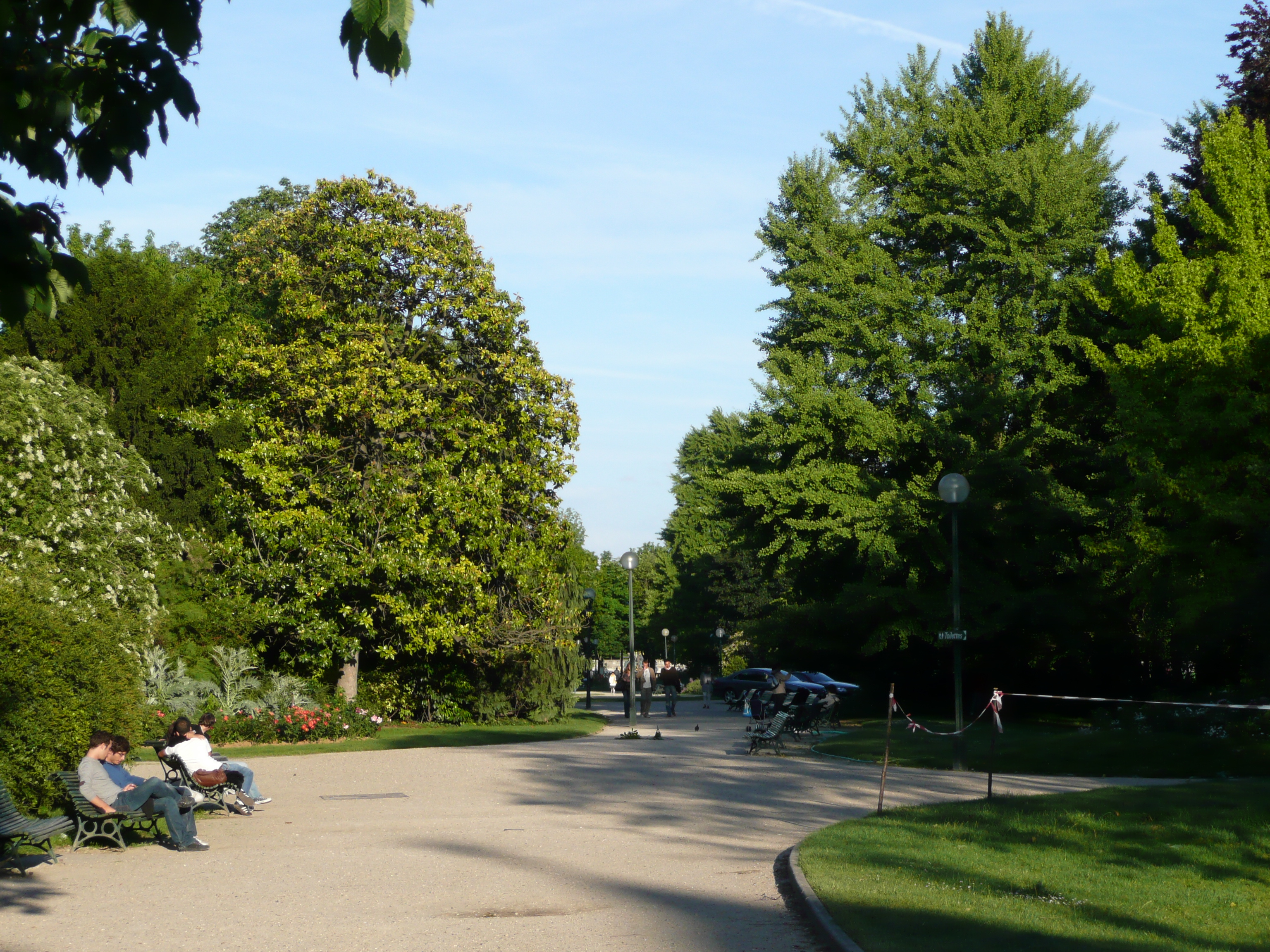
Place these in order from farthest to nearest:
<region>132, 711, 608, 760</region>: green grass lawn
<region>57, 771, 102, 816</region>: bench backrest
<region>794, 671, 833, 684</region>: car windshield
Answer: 1. <region>794, 671, 833, 684</region>: car windshield
2. <region>132, 711, 608, 760</region>: green grass lawn
3. <region>57, 771, 102, 816</region>: bench backrest

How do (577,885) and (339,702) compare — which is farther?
Result: (339,702)

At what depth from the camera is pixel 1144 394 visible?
24.1m

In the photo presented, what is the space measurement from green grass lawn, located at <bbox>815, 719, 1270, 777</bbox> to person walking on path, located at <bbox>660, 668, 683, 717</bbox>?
15.8 m

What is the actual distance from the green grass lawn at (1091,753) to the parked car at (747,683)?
61.4ft

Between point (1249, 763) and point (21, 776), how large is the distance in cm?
1637

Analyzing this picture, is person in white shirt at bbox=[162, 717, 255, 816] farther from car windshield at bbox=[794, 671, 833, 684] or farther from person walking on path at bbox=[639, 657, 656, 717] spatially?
car windshield at bbox=[794, 671, 833, 684]

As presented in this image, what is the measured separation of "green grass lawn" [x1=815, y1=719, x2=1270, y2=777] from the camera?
18.4 metres

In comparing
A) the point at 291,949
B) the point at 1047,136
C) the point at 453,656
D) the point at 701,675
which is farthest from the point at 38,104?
the point at 701,675

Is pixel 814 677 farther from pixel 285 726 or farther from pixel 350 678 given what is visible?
pixel 285 726

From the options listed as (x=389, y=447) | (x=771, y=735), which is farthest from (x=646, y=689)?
(x=771, y=735)

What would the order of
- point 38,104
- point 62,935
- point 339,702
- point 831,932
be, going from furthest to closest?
1. point 339,702
2. point 62,935
3. point 831,932
4. point 38,104

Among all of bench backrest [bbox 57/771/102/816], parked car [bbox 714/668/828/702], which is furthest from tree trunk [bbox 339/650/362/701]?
bench backrest [bbox 57/771/102/816]

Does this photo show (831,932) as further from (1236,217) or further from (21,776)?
(1236,217)

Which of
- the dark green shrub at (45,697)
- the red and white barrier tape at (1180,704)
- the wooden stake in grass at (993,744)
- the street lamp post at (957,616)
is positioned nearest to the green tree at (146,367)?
the dark green shrub at (45,697)
